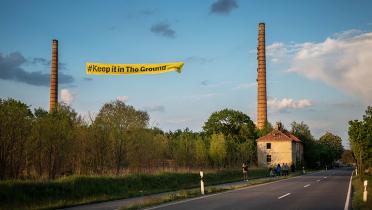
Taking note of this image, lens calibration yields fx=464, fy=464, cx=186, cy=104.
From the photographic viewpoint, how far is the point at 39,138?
80.9 feet

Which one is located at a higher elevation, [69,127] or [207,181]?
[69,127]

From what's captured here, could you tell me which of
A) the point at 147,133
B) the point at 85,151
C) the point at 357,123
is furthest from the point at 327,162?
the point at 85,151

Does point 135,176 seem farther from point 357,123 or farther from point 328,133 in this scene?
point 328,133

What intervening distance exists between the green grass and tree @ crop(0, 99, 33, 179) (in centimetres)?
285

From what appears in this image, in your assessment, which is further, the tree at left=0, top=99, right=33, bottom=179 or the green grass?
the tree at left=0, top=99, right=33, bottom=179

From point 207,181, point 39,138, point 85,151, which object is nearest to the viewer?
point 39,138

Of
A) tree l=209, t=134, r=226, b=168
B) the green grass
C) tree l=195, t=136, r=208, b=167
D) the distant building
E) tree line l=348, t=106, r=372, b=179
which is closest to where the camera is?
the green grass

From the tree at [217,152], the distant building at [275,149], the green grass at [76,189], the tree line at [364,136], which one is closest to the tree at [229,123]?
the distant building at [275,149]

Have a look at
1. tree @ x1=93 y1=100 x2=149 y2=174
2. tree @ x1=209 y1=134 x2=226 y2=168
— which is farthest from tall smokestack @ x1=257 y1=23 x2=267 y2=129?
tree @ x1=93 y1=100 x2=149 y2=174

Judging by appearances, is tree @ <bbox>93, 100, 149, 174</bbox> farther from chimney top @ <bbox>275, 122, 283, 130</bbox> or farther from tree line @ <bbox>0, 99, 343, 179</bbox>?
chimney top @ <bbox>275, 122, 283, 130</bbox>

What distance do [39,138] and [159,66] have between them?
24.4ft

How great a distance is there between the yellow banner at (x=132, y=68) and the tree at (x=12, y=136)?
4501 mm

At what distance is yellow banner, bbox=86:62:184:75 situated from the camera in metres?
24.9

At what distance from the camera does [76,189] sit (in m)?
21.1
